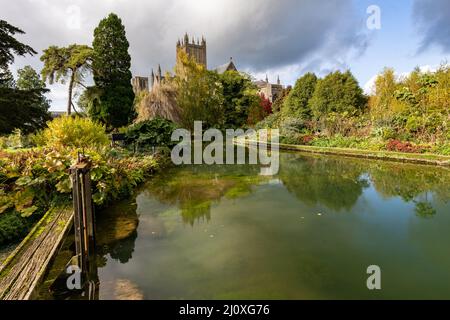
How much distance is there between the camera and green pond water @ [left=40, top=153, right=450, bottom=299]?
122 inches

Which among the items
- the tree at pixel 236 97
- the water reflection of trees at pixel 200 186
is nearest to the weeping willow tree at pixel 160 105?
the tree at pixel 236 97

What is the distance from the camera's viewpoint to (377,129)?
14781 millimetres

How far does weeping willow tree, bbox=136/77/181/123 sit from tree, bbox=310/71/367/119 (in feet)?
36.1

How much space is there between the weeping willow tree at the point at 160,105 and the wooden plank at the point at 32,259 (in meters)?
15.7

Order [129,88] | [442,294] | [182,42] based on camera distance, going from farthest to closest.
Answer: [182,42] → [129,88] → [442,294]

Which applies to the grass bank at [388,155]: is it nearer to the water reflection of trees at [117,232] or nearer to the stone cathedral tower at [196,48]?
the water reflection of trees at [117,232]

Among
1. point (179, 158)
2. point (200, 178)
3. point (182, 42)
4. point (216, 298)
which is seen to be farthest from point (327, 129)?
point (182, 42)

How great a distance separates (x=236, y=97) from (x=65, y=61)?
15897 millimetres

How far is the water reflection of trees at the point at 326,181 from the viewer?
648 centimetres

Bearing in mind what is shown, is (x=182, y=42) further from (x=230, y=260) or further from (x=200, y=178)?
(x=230, y=260)

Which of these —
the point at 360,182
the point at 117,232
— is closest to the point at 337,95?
the point at 360,182

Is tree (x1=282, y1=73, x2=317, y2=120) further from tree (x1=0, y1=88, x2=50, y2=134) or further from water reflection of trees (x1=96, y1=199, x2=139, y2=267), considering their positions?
water reflection of trees (x1=96, y1=199, x2=139, y2=267)

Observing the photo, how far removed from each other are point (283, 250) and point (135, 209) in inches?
144

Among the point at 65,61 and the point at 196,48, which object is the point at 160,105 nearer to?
the point at 65,61
